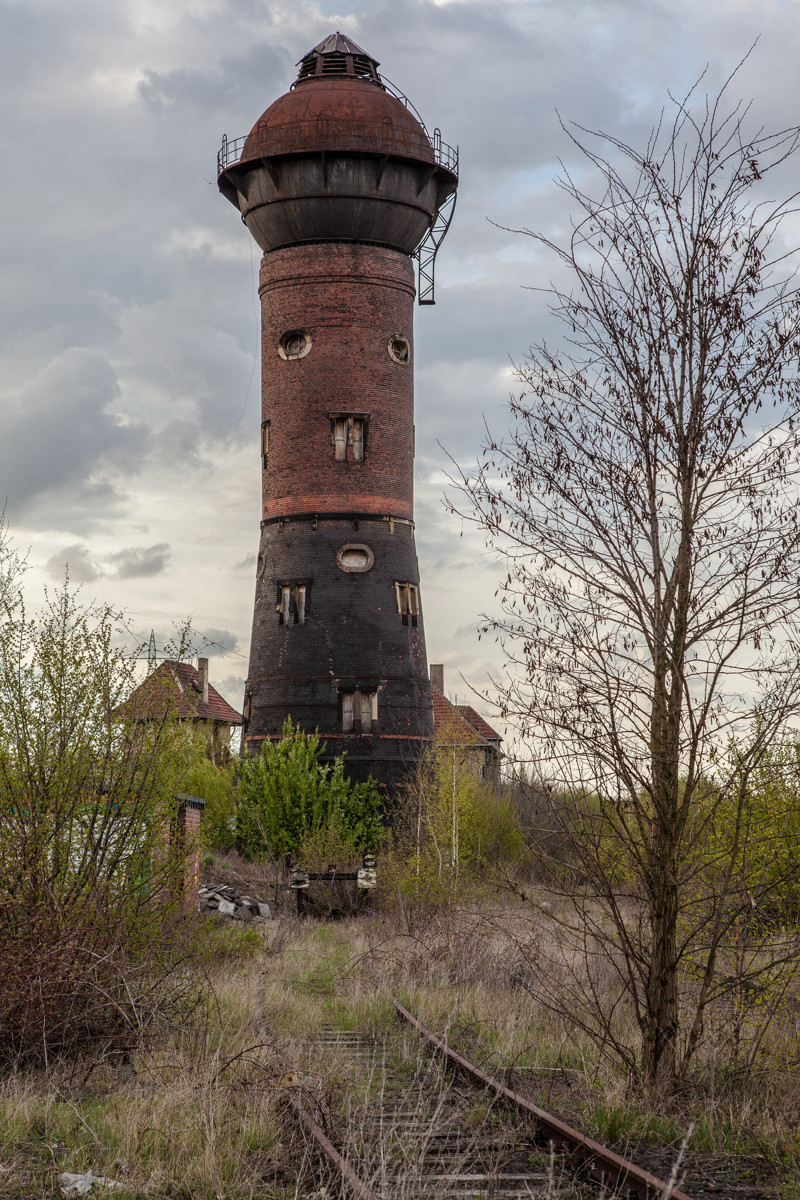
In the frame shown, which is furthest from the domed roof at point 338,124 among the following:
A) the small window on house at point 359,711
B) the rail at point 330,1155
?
the rail at point 330,1155

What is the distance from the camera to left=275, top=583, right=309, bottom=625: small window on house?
99.5ft

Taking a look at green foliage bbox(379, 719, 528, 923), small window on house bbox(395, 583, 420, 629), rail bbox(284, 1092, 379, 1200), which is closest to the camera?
rail bbox(284, 1092, 379, 1200)

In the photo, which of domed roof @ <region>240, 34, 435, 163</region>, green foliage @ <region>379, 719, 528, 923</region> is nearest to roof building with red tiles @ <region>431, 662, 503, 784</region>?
green foliage @ <region>379, 719, 528, 923</region>

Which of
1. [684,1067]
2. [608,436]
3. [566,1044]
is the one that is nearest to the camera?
[684,1067]

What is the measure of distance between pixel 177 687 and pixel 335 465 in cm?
1999

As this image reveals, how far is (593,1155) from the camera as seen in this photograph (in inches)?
243

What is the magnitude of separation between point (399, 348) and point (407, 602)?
6716 mm

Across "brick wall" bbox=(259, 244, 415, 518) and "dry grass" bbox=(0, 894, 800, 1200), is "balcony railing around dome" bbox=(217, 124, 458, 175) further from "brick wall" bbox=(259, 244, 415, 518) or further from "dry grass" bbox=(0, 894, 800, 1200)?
"dry grass" bbox=(0, 894, 800, 1200)

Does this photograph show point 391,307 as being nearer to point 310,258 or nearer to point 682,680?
point 310,258

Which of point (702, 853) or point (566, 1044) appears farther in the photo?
point (566, 1044)

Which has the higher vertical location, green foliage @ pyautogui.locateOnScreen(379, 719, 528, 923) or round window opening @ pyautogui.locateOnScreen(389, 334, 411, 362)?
round window opening @ pyautogui.locateOnScreen(389, 334, 411, 362)

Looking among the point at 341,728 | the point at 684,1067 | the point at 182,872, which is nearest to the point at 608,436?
the point at 684,1067

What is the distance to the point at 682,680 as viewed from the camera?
7973 mm

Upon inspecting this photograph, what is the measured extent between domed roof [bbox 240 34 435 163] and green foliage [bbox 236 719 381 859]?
15.0 meters
